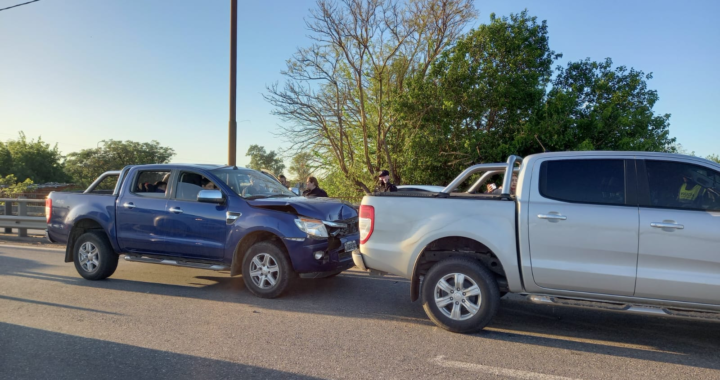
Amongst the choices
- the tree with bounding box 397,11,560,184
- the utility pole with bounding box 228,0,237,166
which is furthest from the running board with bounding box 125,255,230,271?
the tree with bounding box 397,11,560,184

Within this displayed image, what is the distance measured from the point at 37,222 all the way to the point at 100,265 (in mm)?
6605

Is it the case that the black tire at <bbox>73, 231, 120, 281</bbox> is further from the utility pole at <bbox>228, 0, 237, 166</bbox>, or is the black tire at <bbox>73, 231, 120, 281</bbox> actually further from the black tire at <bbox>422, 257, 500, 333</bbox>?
the black tire at <bbox>422, 257, 500, 333</bbox>

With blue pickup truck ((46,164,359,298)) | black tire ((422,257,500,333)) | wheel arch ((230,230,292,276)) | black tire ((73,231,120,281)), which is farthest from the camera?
black tire ((73,231,120,281))

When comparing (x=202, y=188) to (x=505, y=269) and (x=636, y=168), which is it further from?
(x=636, y=168)

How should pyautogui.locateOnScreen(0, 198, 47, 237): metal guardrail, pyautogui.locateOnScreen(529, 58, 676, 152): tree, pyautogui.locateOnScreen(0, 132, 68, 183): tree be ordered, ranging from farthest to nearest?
pyautogui.locateOnScreen(0, 132, 68, 183): tree
pyautogui.locateOnScreen(529, 58, 676, 152): tree
pyautogui.locateOnScreen(0, 198, 47, 237): metal guardrail

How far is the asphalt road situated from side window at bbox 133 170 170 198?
1459 mm

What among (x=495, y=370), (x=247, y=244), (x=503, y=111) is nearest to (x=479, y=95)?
(x=503, y=111)

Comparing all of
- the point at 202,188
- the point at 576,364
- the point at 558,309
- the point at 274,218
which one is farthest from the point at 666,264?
the point at 202,188

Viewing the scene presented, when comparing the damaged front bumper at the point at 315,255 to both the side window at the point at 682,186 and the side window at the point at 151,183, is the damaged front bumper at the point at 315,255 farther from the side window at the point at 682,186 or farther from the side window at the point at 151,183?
the side window at the point at 682,186

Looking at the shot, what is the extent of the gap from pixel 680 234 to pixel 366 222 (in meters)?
3.05

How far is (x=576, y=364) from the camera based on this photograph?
4.27 meters

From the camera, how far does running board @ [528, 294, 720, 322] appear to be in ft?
14.6

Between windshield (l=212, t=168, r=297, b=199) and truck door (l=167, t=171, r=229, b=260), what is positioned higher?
windshield (l=212, t=168, r=297, b=199)

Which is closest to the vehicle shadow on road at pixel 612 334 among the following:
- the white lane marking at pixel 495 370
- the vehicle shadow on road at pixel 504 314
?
the vehicle shadow on road at pixel 504 314
